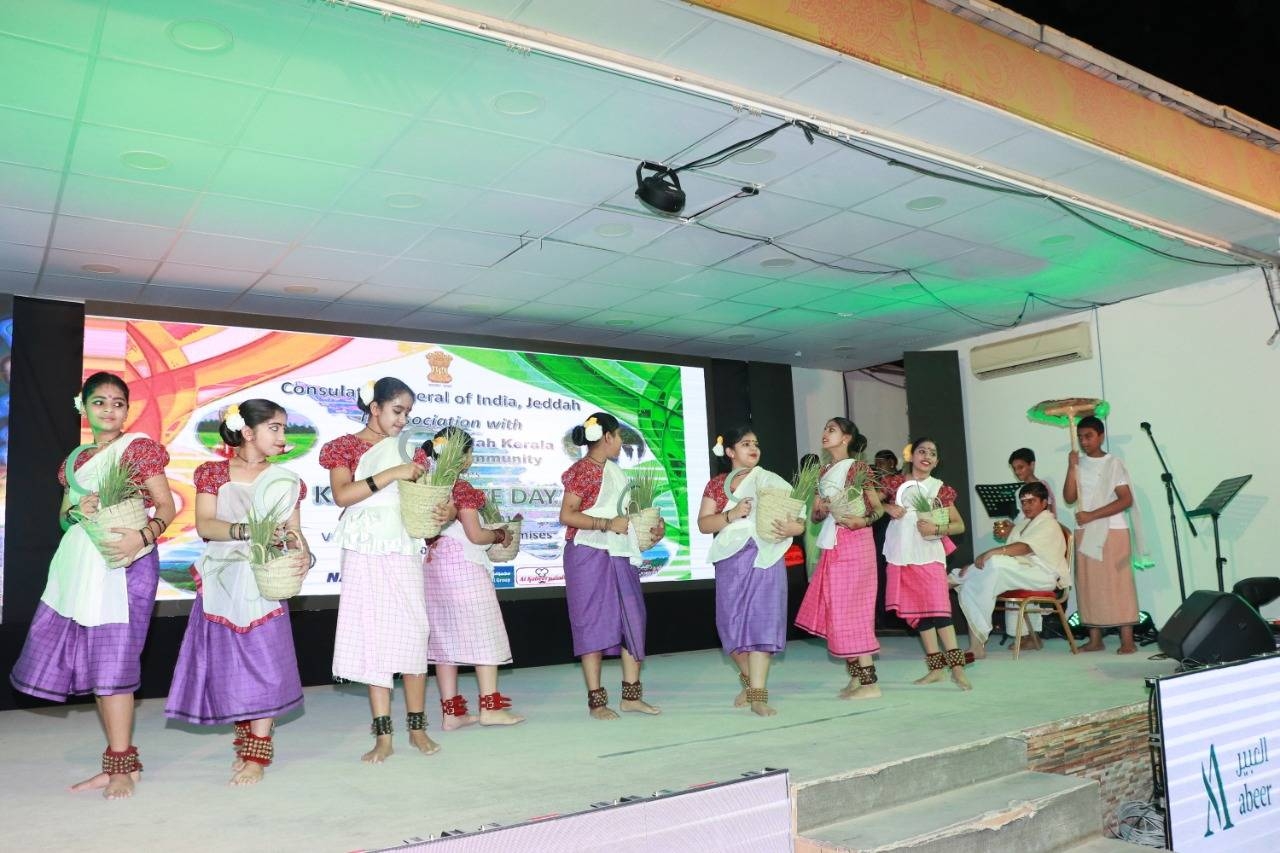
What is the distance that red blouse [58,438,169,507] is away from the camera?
11.6 ft

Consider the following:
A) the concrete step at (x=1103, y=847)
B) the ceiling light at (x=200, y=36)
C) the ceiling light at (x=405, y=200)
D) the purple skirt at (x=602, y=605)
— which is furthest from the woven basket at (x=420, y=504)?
the concrete step at (x=1103, y=847)

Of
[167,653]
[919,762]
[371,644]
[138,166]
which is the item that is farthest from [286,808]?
[167,653]

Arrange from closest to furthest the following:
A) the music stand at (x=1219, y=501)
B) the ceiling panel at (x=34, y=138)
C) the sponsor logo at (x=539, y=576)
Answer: the ceiling panel at (x=34, y=138) → the music stand at (x=1219, y=501) → the sponsor logo at (x=539, y=576)

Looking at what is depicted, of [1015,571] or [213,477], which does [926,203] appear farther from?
[213,477]

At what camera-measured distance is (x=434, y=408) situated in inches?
299

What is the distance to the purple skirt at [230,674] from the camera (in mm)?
3605

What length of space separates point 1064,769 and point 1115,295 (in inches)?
189

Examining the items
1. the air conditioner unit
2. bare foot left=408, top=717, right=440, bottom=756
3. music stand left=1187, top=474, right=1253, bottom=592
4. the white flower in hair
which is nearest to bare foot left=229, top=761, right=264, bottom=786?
bare foot left=408, top=717, right=440, bottom=756

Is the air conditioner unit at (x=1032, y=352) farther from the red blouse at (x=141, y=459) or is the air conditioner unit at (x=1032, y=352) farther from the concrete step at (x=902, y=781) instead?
the red blouse at (x=141, y=459)

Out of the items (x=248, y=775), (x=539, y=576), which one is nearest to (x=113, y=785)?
(x=248, y=775)

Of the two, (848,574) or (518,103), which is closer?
(518,103)

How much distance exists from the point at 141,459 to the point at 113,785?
1.17 meters

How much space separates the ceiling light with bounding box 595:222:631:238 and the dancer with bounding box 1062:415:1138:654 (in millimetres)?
3717

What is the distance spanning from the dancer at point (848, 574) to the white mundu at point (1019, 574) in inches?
71.4
